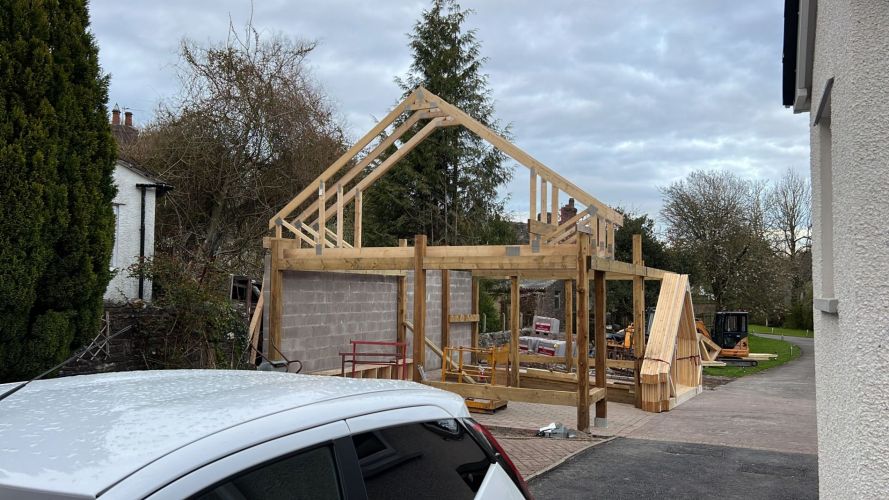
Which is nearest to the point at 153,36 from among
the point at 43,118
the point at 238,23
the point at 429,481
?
the point at 238,23

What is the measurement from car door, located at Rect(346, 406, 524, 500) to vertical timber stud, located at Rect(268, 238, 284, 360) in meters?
9.68

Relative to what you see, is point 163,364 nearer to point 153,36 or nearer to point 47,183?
point 47,183

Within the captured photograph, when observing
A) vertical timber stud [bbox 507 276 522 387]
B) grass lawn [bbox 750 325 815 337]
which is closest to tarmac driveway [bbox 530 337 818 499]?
vertical timber stud [bbox 507 276 522 387]

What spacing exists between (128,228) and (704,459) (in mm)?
10032

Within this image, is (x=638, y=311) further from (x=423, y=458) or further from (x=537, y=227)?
(x=423, y=458)

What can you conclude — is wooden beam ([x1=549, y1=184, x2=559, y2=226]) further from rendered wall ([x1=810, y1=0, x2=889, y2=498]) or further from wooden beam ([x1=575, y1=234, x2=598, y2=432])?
rendered wall ([x1=810, y1=0, x2=889, y2=498])

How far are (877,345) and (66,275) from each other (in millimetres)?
6800

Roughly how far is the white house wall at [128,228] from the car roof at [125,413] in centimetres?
1033

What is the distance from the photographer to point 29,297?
6387 millimetres

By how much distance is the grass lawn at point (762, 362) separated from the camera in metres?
22.1

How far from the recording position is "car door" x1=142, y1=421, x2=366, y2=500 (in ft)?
4.75

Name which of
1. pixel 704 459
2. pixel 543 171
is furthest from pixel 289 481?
pixel 543 171

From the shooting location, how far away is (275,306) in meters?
11.8

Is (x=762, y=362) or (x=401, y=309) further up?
(x=401, y=309)
